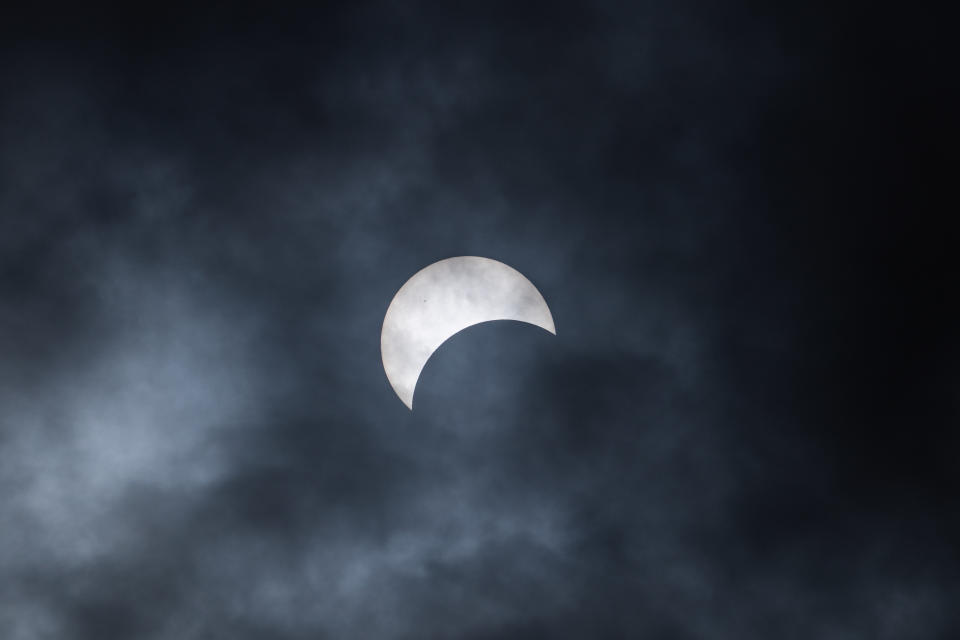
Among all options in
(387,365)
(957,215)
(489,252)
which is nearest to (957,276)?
(957,215)

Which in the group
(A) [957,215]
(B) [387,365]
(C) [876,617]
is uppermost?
(A) [957,215]

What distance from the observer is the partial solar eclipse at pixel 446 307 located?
784 inches

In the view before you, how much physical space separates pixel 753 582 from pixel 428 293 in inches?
Answer: 717

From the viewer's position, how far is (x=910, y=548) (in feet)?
72.8

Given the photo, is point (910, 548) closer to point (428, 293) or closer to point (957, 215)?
point (957, 215)

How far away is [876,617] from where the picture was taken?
2192 cm

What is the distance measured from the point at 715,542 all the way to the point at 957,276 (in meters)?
15.8

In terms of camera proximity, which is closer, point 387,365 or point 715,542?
point 387,365

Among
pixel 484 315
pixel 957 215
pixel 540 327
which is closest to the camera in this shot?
pixel 484 315

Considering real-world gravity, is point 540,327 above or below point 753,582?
above

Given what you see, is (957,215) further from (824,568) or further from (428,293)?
(428,293)

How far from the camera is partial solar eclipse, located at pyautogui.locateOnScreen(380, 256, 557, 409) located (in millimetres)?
19922

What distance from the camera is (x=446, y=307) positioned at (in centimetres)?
1995

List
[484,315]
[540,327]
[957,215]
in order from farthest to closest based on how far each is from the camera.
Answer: [957,215] → [540,327] → [484,315]
